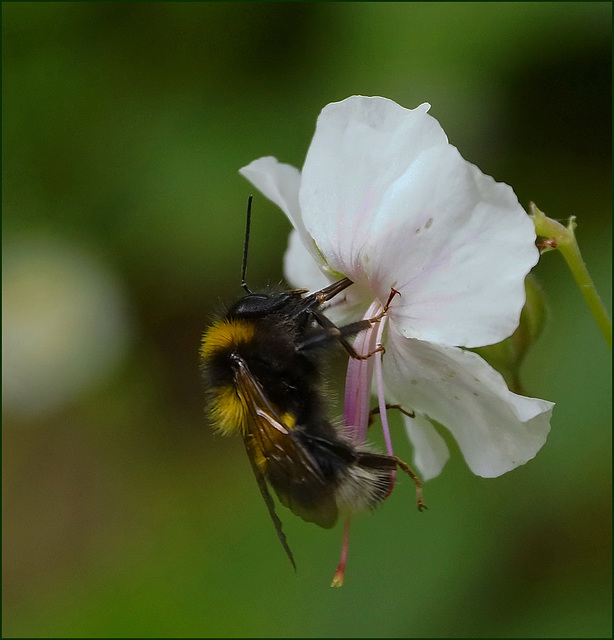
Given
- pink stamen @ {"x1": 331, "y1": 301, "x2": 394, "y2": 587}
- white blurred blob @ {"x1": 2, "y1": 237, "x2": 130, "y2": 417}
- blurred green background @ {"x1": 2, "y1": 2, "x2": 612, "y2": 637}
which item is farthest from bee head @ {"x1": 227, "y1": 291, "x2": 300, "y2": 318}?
white blurred blob @ {"x1": 2, "y1": 237, "x2": 130, "y2": 417}

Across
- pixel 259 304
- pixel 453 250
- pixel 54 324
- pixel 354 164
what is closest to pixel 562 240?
pixel 453 250

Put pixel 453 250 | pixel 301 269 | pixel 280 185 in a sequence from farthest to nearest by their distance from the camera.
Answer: pixel 301 269 → pixel 280 185 → pixel 453 250

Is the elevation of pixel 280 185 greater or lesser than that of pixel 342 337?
greater

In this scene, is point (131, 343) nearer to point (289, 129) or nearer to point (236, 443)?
point (236, 443)

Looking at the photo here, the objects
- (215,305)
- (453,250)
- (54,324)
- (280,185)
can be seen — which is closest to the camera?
(453,250)

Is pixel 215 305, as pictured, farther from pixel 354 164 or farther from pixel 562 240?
pixel 562 240

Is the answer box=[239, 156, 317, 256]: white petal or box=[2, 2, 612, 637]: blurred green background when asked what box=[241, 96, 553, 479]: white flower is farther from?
box=[2, 2, 612, 637]: blurred green background
